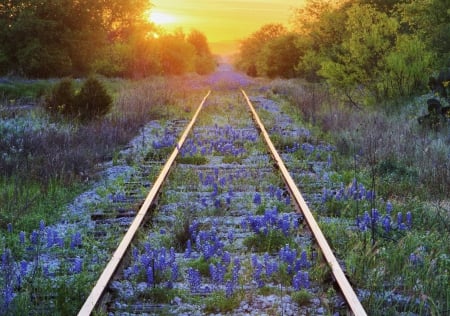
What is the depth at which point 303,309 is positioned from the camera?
3877mm

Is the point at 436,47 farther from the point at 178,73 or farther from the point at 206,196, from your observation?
the point at 178,73

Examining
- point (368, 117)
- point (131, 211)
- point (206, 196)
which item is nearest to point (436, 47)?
point (368, 117)

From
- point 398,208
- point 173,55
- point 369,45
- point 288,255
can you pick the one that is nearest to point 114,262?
point 288,255

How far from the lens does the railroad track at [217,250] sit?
A: 3.95 meters

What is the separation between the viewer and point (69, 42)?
3475 cm

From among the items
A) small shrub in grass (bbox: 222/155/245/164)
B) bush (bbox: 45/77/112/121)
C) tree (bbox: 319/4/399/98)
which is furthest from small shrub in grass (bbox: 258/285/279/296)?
tree (bbox: 319/4/399/98)

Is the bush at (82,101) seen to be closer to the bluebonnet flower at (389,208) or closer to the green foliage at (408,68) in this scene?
the green foliage at (408,68)

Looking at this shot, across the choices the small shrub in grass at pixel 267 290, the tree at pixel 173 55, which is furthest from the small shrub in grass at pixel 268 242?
the tree at pixel 173 55

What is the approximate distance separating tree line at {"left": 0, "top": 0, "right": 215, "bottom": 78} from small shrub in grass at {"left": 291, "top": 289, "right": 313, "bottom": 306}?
98.2ft

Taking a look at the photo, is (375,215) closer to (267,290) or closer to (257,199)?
(257,199)

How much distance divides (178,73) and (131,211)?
1842 inches

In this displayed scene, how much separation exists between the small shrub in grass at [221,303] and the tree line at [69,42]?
29762 mm

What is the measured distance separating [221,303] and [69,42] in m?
33.2

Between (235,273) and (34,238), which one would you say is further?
(34,238)
